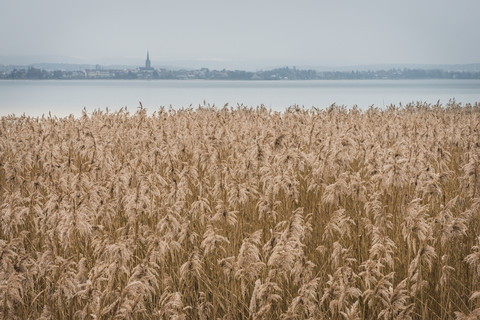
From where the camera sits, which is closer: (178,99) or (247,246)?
(247,246)

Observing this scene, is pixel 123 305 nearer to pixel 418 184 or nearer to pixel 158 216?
pixel 158 216

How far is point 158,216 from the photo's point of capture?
16.2ft

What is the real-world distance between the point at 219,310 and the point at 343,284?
5.23ft

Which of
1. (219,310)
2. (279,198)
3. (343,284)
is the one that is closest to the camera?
(343,284)

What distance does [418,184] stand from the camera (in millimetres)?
4410

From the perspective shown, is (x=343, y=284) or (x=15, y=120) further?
(x=15, y=120)

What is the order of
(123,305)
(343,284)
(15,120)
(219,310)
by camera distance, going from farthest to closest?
1. (15,120)
2. (219,310)
3. (343,284)
4. (123,305)

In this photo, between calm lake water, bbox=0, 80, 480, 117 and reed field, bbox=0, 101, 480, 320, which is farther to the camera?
calm lake water, bbox=0, 80, 480, 117

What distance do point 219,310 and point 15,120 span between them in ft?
32.1

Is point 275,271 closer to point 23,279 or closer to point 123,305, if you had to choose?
point 123,305

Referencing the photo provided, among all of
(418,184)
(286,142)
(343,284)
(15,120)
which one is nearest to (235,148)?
(286,142)

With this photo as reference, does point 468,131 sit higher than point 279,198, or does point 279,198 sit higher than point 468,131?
point 468,131

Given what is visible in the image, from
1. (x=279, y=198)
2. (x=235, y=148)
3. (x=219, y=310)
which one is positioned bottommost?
Result: (x=219, y=310)

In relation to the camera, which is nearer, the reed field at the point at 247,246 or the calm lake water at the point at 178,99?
the reed field at the point at 247,246
